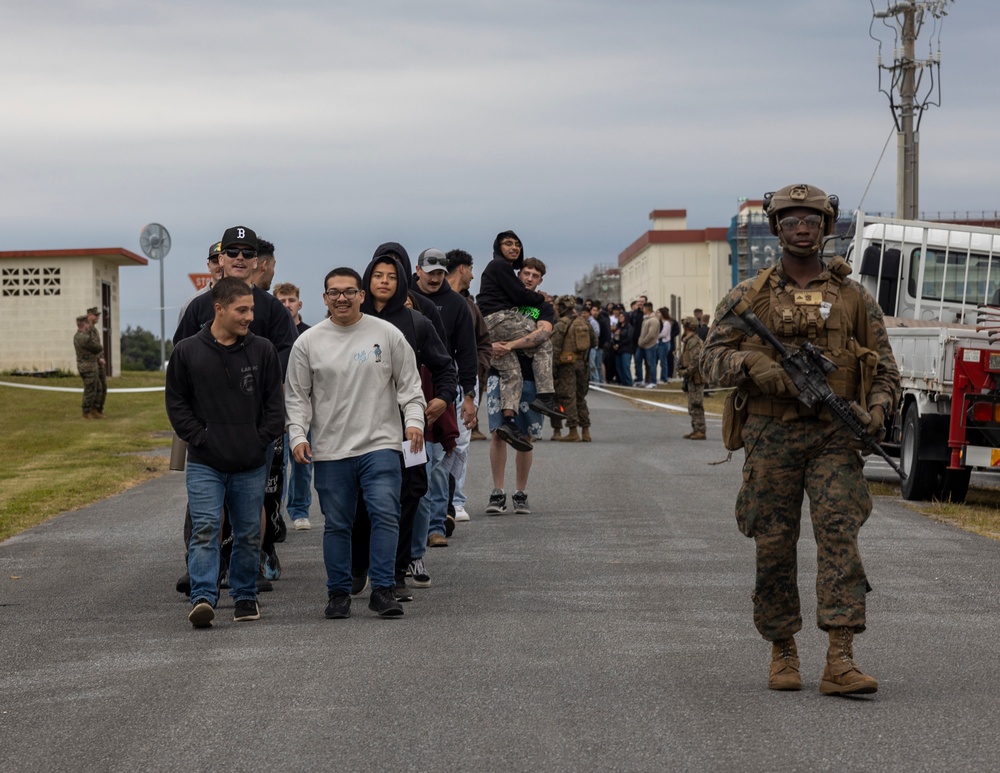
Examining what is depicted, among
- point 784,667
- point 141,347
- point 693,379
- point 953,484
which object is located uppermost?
point 784,667

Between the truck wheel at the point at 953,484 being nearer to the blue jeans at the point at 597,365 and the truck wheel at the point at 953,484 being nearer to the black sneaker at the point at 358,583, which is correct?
the black sneaker at the point at 358,583

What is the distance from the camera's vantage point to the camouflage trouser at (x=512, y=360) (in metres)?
12.1

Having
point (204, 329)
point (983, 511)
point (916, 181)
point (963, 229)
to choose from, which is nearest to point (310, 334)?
point (204, 329)

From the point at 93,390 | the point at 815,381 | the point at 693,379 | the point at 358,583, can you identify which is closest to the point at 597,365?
the point at 93,390

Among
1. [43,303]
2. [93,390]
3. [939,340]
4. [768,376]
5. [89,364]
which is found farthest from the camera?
[43,303]

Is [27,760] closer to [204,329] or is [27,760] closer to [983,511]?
[204,329]

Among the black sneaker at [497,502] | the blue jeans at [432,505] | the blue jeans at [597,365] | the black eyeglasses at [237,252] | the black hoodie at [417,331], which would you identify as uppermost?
the black eyeglasses at [237,252]

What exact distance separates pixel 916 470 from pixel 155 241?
20544 mm

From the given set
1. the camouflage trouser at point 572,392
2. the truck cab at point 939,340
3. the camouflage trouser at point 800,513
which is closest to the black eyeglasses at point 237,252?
the camouflage trouser at point 800,513

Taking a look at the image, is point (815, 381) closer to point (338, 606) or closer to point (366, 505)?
point (366, 505)

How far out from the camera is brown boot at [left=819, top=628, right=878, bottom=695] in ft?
19.5

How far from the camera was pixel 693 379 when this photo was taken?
21156 millimetres

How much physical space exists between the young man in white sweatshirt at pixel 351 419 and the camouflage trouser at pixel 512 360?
3988 mm

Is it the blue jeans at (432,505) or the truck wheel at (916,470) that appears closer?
the blue jeans at (432,505)
